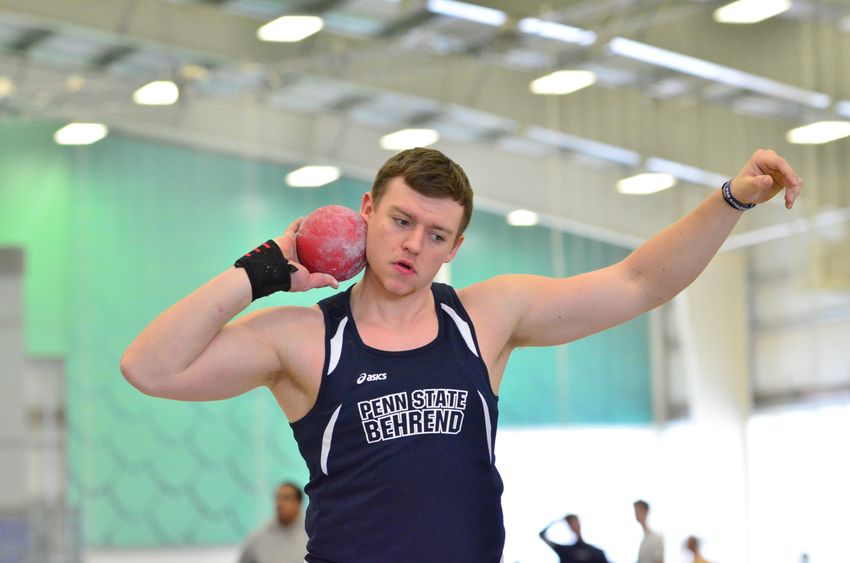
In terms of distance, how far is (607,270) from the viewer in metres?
2.32

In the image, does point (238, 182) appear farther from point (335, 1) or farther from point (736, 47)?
point (736, 47)

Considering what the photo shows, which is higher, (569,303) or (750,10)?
(750,10)

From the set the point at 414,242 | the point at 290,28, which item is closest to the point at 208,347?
the point at 414,242

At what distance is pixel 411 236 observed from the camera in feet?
6.86

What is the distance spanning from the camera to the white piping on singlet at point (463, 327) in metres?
2.17

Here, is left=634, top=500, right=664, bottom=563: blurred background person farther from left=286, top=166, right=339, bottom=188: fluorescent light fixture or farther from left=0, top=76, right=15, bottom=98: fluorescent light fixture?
left=0, top=76, right=15, bottom=98: fluorescent light fixture

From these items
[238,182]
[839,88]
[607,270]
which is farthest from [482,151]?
[607,270]

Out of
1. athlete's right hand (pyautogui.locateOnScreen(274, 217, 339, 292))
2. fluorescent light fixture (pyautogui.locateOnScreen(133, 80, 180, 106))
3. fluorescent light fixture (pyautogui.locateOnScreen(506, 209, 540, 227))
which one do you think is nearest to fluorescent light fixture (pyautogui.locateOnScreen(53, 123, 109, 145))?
fluorescent light fixture (pyautogui.locateOnScreen(133, 80, 180, 106))

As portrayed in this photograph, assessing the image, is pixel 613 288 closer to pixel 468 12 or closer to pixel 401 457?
A: pixel 401 457

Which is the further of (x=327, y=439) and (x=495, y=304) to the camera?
(x=495, y=304)

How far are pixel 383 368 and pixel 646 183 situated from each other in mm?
5875

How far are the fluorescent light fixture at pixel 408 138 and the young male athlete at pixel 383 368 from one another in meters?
6.76

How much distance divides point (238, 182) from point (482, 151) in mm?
1892

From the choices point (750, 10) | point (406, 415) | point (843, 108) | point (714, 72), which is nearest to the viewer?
point (406, 415)
